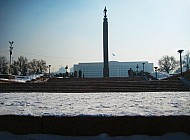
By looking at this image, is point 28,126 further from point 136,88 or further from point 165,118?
point 136,88

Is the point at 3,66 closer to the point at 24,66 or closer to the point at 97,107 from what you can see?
the point at 24,66

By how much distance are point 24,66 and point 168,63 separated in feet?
111

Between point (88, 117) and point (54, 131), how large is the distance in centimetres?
47

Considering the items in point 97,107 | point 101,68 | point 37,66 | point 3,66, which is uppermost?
point 101,68

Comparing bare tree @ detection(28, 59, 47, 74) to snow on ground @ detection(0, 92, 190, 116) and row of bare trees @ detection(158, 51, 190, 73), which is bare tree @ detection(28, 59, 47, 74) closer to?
row of bare trees @ detection(158, 51, 190, 73)

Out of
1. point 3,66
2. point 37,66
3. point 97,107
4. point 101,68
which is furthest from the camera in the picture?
point 101,68

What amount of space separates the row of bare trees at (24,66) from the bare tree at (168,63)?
29.3 meters

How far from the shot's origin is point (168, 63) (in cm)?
5888

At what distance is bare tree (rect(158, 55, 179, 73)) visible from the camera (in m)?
58.4

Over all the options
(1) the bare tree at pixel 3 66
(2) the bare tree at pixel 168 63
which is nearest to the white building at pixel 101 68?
(2) the bare tree at pixel 168 63

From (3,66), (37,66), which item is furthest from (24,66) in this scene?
(3,66)

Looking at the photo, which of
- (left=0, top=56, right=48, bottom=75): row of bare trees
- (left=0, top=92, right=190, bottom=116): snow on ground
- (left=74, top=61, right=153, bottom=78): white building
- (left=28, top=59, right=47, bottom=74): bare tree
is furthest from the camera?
(left=74, top=61, right=153, bottom=78): white building

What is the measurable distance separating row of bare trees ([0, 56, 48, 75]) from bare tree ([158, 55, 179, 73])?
29281 millimetres

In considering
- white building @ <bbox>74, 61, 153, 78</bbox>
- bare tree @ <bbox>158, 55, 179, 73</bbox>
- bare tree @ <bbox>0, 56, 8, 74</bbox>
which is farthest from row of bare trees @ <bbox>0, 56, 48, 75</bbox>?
bare tree @ <bbox>158, 55, 179, 73</bbox>
